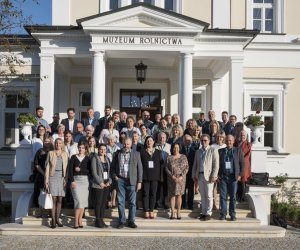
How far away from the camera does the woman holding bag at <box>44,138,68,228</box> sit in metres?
10.2

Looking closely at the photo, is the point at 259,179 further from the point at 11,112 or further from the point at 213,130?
the point at 11,112

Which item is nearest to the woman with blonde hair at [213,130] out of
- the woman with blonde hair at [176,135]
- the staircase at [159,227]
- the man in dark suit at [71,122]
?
the woman with blonde hair at [176,135]

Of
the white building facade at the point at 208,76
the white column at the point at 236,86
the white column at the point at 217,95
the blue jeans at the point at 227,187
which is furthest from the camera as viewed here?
the white column at the point at 217,95

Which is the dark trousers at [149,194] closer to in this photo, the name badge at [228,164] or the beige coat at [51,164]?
the name badge at [228,164]

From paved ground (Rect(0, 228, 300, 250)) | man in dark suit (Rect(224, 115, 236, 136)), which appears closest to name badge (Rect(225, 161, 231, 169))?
paved ground (Rect(0, 228, 300, 250))

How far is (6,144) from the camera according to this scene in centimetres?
1733

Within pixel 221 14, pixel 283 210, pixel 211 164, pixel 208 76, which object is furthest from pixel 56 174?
pixel 221 14

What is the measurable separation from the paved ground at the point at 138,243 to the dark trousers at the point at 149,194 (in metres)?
0.87

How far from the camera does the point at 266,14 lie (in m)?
17.7

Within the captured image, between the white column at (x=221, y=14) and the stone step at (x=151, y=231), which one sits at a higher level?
the white column at (x=221, y=14)

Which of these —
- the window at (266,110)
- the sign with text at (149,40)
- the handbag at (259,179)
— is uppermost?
the sign with text at (149,40)

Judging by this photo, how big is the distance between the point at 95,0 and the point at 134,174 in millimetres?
8712

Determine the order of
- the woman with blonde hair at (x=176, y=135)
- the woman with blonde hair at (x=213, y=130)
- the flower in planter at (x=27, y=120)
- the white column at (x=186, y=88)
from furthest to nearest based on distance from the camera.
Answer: the white column at (x=186, y=88) → the flower in planter at (x=27, y=120) → the woman with blonde hair at (x=213, y=130) → the woman with blonde hair at (x=176, y=135)

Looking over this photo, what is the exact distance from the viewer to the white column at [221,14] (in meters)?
16.9
